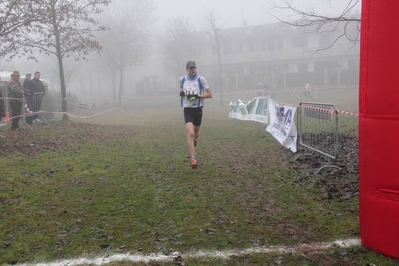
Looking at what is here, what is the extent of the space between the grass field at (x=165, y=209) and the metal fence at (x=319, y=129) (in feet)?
1.92

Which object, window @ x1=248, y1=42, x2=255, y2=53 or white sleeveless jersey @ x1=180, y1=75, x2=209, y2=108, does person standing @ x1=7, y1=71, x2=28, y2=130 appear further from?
window @ x1=248, y1=42, x2=255, y2=53

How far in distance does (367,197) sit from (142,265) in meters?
2.16

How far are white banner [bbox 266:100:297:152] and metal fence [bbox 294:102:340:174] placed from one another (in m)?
0.17

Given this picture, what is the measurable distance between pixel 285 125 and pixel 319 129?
159 centimetres

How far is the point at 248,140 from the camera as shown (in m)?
12.1

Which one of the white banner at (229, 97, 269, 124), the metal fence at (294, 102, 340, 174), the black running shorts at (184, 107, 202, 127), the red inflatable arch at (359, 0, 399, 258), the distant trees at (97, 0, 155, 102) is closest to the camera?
the red inflatable arch at (359, 0, 399, 258)

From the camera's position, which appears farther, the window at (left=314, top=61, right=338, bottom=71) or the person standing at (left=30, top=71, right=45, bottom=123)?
the window at (left=314, top=61, right=338, bottom=71)

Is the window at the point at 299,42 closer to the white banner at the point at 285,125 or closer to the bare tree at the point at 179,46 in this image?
the bare tree at the point at 179,46

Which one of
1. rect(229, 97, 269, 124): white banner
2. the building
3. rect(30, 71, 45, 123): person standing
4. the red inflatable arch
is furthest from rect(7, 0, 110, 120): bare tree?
the building

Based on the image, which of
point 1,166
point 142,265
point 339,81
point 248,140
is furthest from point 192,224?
point 339,81

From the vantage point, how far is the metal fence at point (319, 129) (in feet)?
24.4

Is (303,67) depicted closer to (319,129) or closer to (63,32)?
(63,32)

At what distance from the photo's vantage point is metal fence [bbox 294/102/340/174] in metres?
7.43

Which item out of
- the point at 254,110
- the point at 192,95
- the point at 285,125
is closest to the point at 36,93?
the point at 254,110
